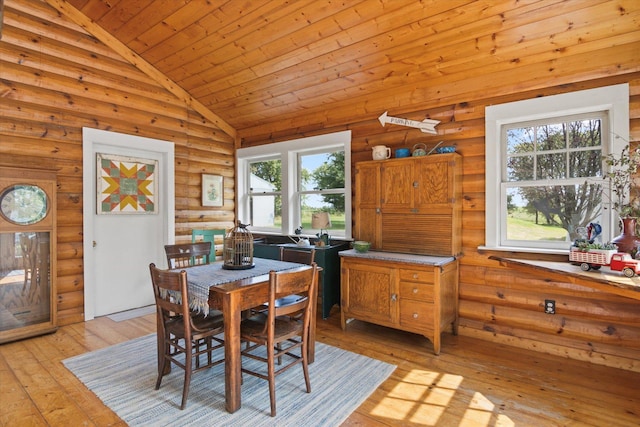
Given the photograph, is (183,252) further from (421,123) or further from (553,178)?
(553,178)

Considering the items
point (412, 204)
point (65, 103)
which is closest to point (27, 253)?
point (65, 103)

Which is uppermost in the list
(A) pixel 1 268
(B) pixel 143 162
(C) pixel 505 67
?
(C) pixel 505 67

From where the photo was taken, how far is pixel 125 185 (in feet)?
14.3

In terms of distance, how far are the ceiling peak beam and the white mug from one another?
2651 millimetres

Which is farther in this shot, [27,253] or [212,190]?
[212,190]

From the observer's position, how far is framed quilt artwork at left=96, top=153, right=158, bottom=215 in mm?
4152

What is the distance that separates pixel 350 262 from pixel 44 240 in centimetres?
313

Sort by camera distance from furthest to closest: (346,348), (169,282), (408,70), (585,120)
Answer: (408,70) → (346,348) → (585,120) → (169,282)

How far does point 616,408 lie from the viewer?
228cm

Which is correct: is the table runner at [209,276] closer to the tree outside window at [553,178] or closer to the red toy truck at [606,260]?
the red toy truck at [606,260]

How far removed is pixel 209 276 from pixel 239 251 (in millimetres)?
336

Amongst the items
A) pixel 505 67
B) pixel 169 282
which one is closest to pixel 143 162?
pixel 169 282

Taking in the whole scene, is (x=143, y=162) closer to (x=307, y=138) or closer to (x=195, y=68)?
(x=195, y=68)

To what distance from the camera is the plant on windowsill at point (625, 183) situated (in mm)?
2566
